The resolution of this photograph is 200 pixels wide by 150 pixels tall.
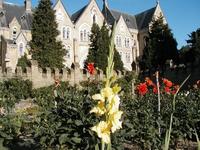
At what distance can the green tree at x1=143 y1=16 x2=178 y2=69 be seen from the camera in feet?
170

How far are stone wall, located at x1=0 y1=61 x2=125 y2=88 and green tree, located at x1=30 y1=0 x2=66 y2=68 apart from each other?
15.7ft

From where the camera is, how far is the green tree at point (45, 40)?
43503 millimetres

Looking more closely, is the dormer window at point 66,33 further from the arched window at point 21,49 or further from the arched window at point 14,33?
the arched window at point 14,33

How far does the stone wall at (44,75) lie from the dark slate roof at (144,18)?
35.4m

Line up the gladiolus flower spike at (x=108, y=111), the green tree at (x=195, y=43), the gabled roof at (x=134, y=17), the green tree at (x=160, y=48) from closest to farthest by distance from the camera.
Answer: the gladiolus flower spike at (x=108, y=111), the green tree at (x=195, y=43), the green tree at (x=160, y=48), the gabled roof at (x=134, y=17)

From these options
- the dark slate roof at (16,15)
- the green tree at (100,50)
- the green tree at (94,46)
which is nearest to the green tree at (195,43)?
the green tree at (100,50)

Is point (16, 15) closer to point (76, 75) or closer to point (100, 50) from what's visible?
point (100, 50)

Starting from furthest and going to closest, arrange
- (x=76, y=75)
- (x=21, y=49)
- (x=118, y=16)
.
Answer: (x=118, y=16)
(x=21, y=49)
(x=76, y=75)

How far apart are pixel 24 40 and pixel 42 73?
2587 centimetres

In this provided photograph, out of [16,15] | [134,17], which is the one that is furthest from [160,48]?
[134,17]

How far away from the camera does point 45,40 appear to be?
44.8 meters

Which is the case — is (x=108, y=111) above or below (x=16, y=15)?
below

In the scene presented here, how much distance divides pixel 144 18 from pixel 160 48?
23.5m

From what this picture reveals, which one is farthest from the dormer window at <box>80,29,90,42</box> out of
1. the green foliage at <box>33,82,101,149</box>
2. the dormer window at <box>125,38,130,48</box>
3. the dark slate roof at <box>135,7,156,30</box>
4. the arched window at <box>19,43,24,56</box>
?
the green foliage at <box>33,82,101,149</box>
